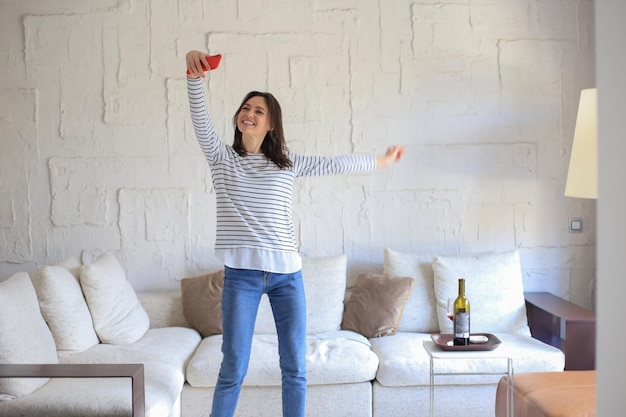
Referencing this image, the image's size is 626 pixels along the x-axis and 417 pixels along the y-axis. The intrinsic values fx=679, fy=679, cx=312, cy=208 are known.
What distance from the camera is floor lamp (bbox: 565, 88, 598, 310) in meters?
3.05

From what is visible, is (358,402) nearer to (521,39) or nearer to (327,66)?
(327,66)

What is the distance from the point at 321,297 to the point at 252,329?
1.26 m

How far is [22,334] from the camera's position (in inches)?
108

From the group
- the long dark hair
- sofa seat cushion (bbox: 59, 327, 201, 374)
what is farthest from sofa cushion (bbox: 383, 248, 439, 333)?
the long dark hair

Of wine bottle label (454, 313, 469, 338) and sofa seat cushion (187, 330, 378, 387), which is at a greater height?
wine bottle label (454, 313, 469, 338)

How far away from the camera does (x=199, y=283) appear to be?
400 centimetres

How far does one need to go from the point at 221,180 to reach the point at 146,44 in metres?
1.87

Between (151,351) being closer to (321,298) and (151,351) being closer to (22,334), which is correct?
(22,334)

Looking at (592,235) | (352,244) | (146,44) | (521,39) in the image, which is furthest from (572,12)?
(146,44)

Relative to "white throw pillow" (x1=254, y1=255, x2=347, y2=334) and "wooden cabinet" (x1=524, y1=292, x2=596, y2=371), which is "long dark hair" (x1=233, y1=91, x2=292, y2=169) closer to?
"white throw pillow" (x1=254, y1=255, x2=347, y2=334)

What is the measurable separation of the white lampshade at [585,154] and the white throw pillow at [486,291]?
2.83ft

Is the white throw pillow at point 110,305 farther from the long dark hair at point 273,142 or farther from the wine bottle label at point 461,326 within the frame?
the wine bottle label at point 461,326

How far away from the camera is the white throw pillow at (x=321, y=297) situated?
3.88 metres

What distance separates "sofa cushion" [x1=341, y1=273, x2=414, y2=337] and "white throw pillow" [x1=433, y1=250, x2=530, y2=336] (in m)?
0.21
